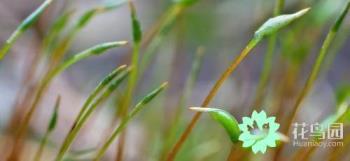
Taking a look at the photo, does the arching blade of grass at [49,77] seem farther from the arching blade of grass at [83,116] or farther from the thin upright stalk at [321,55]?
the thin upright stalk at [321,55]

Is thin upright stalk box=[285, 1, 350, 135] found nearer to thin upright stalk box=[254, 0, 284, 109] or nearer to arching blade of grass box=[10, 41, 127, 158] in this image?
thin upright stalk box=[254, 0, 284, 109]

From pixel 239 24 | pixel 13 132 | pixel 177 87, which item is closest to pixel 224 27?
pixel 239 24

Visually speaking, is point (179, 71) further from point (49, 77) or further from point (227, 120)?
Result: point (227, 120)

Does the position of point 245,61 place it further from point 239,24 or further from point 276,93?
point 276,93

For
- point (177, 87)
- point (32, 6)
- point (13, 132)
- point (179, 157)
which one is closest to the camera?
point (13, 132)

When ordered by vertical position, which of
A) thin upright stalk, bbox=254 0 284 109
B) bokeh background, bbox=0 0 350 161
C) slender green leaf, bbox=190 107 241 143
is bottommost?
bokeh background, bbox=0 0 350 161

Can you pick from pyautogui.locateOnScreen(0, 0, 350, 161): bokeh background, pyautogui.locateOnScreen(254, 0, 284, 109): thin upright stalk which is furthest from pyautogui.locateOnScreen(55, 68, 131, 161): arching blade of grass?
pyautogui.locateOnScreen(0, 0, 350, 161): bokeh background
